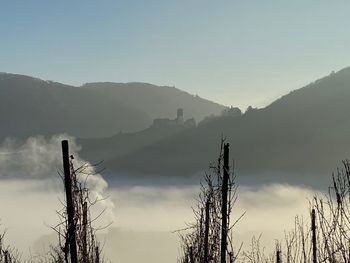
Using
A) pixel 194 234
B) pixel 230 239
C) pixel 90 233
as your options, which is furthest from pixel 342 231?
pixel 194 234

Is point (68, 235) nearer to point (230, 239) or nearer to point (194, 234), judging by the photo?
point (230, 239)

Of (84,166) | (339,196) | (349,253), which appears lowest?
(349,253)

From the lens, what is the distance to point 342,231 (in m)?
15.6

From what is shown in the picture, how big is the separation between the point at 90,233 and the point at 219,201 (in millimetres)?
7354

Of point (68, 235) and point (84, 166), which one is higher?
point (84, 166)

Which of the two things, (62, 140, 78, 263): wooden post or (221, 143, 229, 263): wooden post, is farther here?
(221, 143, 229, 263): wooden post

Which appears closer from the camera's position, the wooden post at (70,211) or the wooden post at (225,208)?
the wooden post at (70,211)

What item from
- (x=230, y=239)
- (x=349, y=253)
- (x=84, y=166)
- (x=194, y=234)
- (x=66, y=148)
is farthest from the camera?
(x=194, y=234)

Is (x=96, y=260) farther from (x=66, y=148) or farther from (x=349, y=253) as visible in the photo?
(x=349, y=253)

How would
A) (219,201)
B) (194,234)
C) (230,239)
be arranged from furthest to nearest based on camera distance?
(194,234)
(219,201)
(230,239)

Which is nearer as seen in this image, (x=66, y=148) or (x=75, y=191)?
(x=66, y=148)

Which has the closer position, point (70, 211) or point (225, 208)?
point (70, 211)

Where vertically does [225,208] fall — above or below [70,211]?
above

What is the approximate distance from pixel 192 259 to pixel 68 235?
15.6 metres
